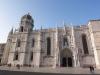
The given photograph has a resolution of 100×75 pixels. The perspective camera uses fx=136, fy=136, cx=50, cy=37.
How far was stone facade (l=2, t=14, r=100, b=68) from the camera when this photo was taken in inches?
1136

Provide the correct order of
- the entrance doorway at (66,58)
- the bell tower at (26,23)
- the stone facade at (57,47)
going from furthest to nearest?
the bell tower at (26,23) → the entrance doorway at (66,58) → the stone facade at (57,47)

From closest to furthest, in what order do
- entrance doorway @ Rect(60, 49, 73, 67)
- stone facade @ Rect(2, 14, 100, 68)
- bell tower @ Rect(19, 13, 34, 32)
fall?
1. stone facade @ Rect(2, 14, 100, 68)
2. entrance doorway @ Rect(60, 49, 73, 67)
3. bell tower @ Rect(19, 13, 34, 32)

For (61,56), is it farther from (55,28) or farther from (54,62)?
(55,28)

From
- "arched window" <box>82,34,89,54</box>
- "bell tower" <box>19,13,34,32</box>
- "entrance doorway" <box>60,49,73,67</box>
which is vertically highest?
"bell tower" <box>19,13,34,32</box>

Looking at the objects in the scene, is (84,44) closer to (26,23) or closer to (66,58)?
(66,58)

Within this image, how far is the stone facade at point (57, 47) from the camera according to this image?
2884cm

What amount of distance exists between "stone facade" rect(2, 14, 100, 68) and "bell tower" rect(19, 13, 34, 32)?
47.7 inches

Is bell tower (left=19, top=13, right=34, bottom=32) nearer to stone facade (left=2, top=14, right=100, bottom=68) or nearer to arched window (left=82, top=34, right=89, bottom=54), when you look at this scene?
stone facade (left=2, top=14, right=100, bottom=68)

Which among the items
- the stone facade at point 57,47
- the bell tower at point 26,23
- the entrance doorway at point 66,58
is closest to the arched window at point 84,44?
the stone facade at point 57,47

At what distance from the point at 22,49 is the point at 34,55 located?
11.0 feet

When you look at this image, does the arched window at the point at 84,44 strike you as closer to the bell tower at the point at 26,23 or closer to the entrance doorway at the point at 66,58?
the entrance doorway at the point at 66,58

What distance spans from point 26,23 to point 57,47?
38.6 ft

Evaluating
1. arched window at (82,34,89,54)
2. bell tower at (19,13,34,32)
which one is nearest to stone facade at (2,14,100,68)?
arched window at (82,34,89,54)

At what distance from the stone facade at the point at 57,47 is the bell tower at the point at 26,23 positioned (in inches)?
47.7
